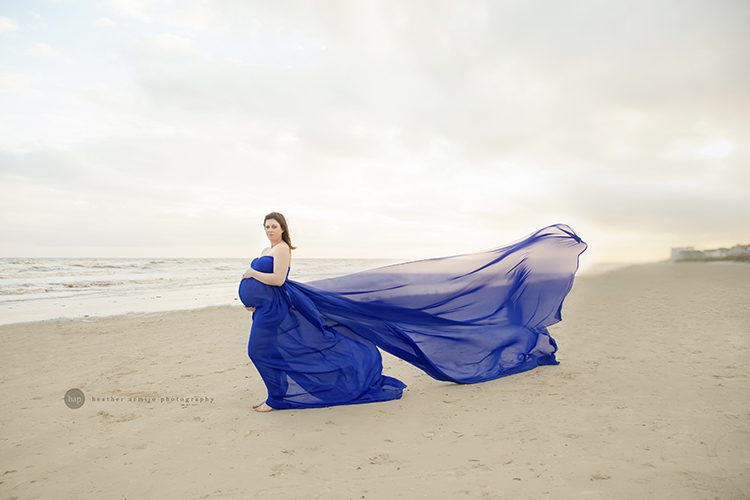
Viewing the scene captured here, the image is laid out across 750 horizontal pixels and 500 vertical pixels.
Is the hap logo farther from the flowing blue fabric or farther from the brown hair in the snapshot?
the brown hair

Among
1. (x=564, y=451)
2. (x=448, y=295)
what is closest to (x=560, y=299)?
(x=448, y=295)

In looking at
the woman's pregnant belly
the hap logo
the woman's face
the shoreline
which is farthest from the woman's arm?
the shoreline

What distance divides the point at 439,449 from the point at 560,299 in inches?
120

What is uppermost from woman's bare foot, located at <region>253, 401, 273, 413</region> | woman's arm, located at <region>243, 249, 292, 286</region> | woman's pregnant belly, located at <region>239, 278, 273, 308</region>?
woman's arm, located at <region>243, 249, 292, 286</region>

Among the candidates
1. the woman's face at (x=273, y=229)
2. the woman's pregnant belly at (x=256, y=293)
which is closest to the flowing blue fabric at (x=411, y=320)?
the woman's pregnant belly at (x=256, y=293)

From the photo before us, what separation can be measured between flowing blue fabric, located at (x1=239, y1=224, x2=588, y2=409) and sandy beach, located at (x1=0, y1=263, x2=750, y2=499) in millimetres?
238

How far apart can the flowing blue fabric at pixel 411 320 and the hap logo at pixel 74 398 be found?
187 cm

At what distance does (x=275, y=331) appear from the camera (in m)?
4.59

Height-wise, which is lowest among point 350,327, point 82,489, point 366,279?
point 82,489

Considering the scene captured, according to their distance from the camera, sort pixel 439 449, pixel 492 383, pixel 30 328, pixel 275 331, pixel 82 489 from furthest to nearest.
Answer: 1. pixel 30 328
2. pixel 492 383
3. pixel 275 331
4. pixel 439 449
5. pixel 82 489

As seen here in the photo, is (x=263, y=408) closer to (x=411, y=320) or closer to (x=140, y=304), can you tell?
(x=411, y=320)

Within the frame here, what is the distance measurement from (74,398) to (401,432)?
349cm

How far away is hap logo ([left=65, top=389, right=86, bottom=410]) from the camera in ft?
15.5

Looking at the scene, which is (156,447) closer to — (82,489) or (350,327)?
(82,489)
